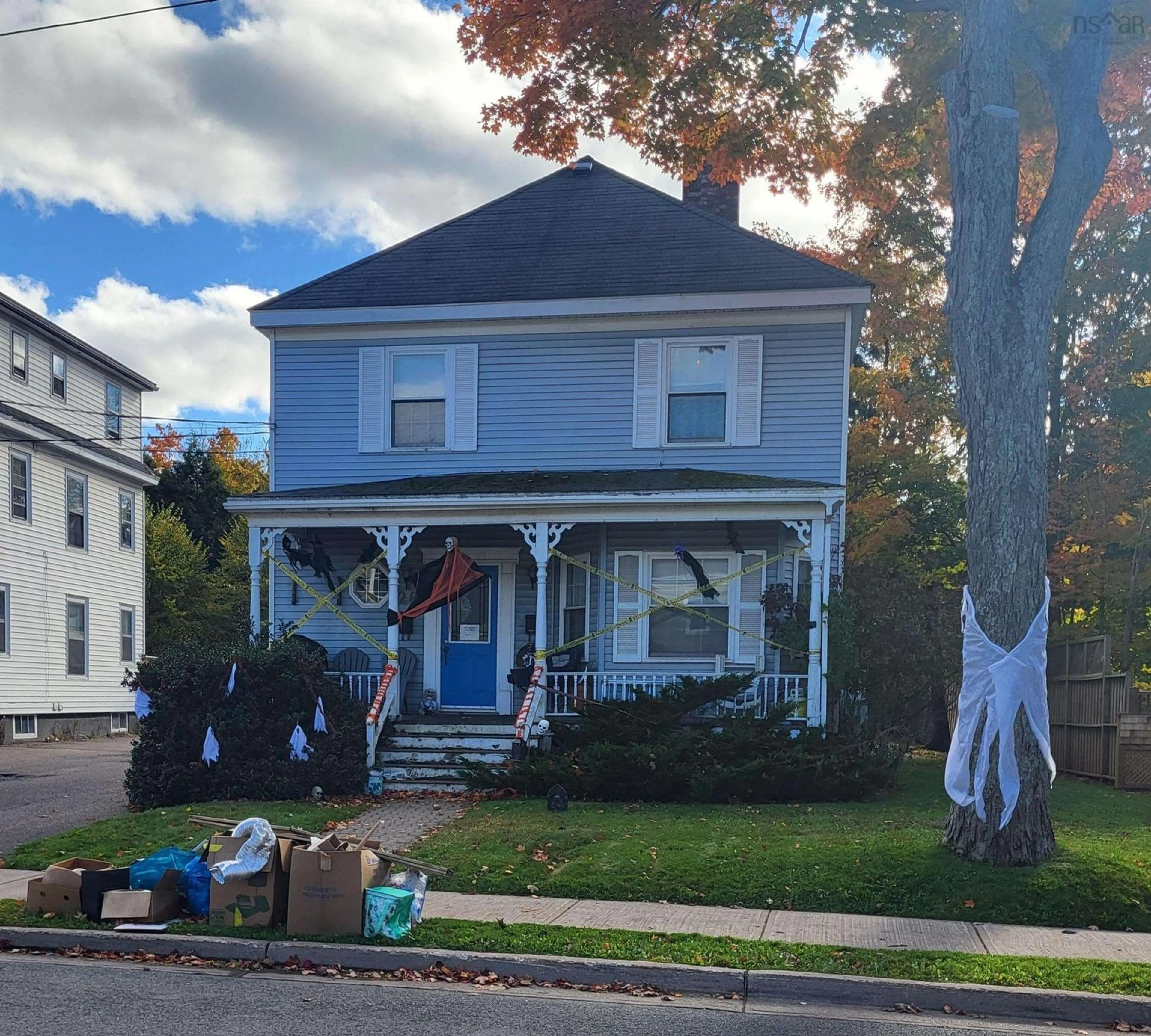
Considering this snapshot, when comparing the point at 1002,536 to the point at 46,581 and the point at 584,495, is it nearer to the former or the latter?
the point at 584,495

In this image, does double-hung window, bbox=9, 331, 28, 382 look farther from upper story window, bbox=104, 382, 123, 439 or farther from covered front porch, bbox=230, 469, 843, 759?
covered front porch, bbox=230, 469, 843, 759

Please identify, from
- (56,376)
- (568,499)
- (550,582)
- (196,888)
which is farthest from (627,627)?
(56,376)

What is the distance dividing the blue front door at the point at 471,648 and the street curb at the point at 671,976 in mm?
8906

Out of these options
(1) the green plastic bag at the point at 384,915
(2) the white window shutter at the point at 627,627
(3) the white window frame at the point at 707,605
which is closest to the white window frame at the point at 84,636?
(2) the white window shutter at the point at 627,627

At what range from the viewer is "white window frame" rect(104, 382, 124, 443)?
30.1m

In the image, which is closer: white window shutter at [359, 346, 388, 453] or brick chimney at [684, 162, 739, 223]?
white window shutter at [359, 346, 388, 453]

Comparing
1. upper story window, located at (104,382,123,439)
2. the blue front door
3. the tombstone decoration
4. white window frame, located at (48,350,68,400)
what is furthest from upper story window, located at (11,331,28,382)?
the tombstone decoration

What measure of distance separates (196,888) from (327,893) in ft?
3.50

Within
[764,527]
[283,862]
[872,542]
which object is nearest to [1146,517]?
[872,542]

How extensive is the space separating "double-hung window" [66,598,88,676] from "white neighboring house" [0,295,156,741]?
32mm

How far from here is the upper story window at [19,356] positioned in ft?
84.3

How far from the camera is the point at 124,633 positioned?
1212 inches

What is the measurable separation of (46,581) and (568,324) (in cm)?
1612

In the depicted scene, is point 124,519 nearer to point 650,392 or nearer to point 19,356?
point 19,356
